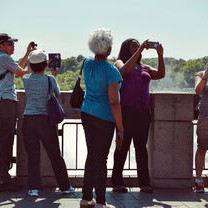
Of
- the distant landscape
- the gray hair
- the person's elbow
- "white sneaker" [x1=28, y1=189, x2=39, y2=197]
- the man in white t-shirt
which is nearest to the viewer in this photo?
the person's elbow

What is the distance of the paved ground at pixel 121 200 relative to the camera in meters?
6.05

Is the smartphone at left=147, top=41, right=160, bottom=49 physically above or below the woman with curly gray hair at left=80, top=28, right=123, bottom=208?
above

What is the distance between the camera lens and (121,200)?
635cm

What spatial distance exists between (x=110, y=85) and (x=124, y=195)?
1979mm

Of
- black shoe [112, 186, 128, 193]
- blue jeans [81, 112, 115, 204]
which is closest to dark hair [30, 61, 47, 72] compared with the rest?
blue jeans [81, 112, 115, 204]

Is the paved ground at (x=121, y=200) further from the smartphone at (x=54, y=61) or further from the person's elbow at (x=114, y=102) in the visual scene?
the smartphone at (x=54, y=61)

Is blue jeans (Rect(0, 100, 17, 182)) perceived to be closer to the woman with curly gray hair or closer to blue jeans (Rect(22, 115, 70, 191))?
blue jeans (Rect(22, 115, 70, 191))

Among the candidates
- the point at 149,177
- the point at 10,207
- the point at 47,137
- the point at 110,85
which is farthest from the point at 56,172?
the point at 110,85

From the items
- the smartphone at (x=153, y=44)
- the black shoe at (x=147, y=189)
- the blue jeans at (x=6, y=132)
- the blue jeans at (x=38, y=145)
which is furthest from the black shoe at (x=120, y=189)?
the smartphone at (x=153, y=44)

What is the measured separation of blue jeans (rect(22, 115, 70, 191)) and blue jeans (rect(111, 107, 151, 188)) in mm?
700

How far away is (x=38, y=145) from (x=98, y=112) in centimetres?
146

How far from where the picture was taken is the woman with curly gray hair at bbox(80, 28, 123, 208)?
17.3 ft

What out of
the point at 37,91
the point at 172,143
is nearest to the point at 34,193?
the point at 37,91

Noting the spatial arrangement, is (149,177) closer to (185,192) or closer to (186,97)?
(185,192)
